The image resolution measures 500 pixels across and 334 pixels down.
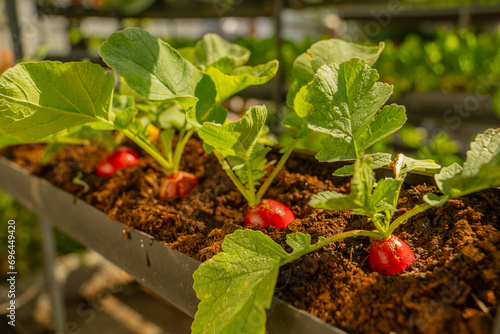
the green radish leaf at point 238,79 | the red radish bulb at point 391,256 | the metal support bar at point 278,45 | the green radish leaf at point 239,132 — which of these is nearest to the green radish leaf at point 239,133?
the green radish leaf at point 239,132

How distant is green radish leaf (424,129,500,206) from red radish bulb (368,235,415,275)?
3.5 inches

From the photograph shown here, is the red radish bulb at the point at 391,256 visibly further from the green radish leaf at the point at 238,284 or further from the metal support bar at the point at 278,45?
the metal support bar at the point at 278,45

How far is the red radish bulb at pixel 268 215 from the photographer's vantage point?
2.07ft

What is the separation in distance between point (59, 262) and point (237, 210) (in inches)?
58.3

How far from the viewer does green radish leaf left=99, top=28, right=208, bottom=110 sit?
574mm

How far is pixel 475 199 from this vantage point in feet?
1.99

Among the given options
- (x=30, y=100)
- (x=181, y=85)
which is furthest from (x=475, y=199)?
(x=30, y=100)

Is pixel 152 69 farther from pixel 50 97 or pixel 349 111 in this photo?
pixel 349 111

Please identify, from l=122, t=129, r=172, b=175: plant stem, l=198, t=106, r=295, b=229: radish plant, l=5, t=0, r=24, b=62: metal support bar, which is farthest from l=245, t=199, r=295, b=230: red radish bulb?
l=5, t=0, r=24, b=62: metal support bar

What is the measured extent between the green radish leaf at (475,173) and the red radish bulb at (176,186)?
477 mm

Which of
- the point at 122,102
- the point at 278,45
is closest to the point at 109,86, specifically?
the point at 122,102

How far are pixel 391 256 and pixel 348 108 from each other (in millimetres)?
191

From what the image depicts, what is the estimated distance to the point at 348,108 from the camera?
1.79 feet

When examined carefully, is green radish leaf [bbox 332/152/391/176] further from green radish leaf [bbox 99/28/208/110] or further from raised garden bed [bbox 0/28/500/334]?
green radish leaf [bbox 99/28/208/110]
